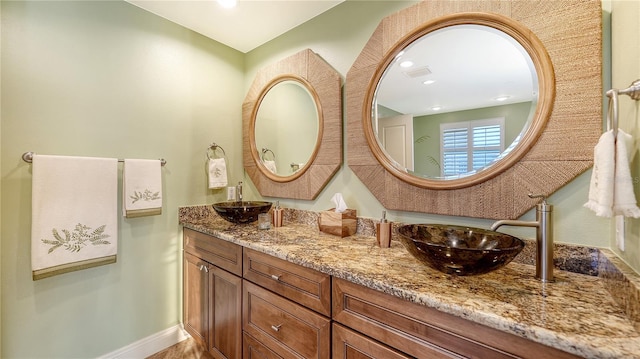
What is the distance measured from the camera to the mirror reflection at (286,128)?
194cm

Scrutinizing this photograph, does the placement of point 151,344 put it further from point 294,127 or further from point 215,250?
point 294,127

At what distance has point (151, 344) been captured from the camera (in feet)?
6.07

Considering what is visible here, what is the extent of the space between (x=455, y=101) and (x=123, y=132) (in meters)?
2.08

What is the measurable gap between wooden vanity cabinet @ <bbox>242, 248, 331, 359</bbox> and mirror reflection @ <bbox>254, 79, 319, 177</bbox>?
846mm

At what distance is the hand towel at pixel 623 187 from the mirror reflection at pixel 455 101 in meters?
0.42

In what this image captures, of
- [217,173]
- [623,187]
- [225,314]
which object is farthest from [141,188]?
[623,187]

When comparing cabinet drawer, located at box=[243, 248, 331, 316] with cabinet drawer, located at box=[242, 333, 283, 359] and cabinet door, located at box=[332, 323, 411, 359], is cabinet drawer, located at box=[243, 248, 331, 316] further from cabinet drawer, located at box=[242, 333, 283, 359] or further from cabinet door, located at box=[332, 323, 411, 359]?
cabinet drawer, located at box=[242, 333, 283, 359]

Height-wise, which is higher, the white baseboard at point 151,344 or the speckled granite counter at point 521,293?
the speckled granite counter at point 521,293

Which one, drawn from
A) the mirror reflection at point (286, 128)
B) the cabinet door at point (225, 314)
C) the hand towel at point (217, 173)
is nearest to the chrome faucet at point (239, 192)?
the hand towel at point (217, 173)

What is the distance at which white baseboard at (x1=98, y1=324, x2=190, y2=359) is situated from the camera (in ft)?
5.66

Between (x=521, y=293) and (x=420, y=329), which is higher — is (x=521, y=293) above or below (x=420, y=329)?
above

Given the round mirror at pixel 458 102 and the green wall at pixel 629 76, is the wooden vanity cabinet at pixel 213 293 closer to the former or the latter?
the round mirror at pixel 458 102

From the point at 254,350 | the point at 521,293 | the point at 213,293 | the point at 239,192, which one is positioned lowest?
the point at 254,350

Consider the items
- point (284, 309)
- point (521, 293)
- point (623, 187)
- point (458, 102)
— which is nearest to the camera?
point (623, 187)
